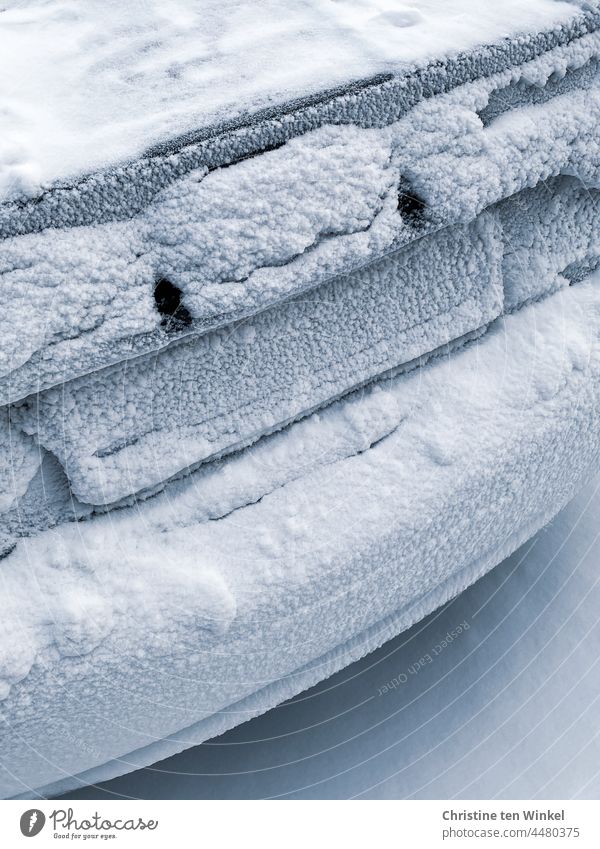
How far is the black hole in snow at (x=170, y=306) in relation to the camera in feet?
2.17

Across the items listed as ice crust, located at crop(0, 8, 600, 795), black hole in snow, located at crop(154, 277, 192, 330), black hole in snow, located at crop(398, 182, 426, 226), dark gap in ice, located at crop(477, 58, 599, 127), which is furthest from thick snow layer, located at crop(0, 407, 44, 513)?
Answer: dark gap in ice, located at crop(477, 58, 599, 127)

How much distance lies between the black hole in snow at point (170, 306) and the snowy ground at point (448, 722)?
0.52 m

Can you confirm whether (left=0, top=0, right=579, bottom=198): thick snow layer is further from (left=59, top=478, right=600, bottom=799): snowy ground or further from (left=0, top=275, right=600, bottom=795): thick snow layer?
(left=59, top=478, right=600, bottom=799): snowy ground

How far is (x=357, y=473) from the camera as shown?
2.60ft

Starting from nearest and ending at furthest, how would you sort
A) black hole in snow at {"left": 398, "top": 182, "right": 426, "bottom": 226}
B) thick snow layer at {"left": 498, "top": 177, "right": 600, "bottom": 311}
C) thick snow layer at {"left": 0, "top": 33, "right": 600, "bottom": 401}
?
thick snow layer at {"left": 0, "top": 33, "right": 600, "bottom": 401}, black hole in snow at {"left": 398, "top": 182, "right": 426, "bottom": 226}, thick snow layer at {"left": 498, "top": 177, "right": 600, "bottom": 311}

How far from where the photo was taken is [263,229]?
669 mm

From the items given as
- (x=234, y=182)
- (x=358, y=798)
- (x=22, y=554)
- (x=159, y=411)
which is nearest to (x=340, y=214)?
(x=234, y=182)

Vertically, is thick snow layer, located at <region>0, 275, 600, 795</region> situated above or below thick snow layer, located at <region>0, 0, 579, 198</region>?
below

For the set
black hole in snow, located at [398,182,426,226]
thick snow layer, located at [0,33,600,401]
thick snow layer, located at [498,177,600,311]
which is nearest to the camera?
thick snow layer, located at [0,33,600,401]

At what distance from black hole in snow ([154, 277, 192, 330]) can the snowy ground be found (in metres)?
0.52

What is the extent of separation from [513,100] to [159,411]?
0.38 metres

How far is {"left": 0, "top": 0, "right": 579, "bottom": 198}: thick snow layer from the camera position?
26.2 inches

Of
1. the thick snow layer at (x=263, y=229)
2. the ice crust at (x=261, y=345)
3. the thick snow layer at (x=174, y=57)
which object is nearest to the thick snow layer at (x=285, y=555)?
the ice crust at (x=261, y=345)

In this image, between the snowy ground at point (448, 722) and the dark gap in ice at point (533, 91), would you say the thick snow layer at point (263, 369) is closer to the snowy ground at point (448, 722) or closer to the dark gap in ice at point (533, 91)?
the dark gap in ice at point (533, 91)
